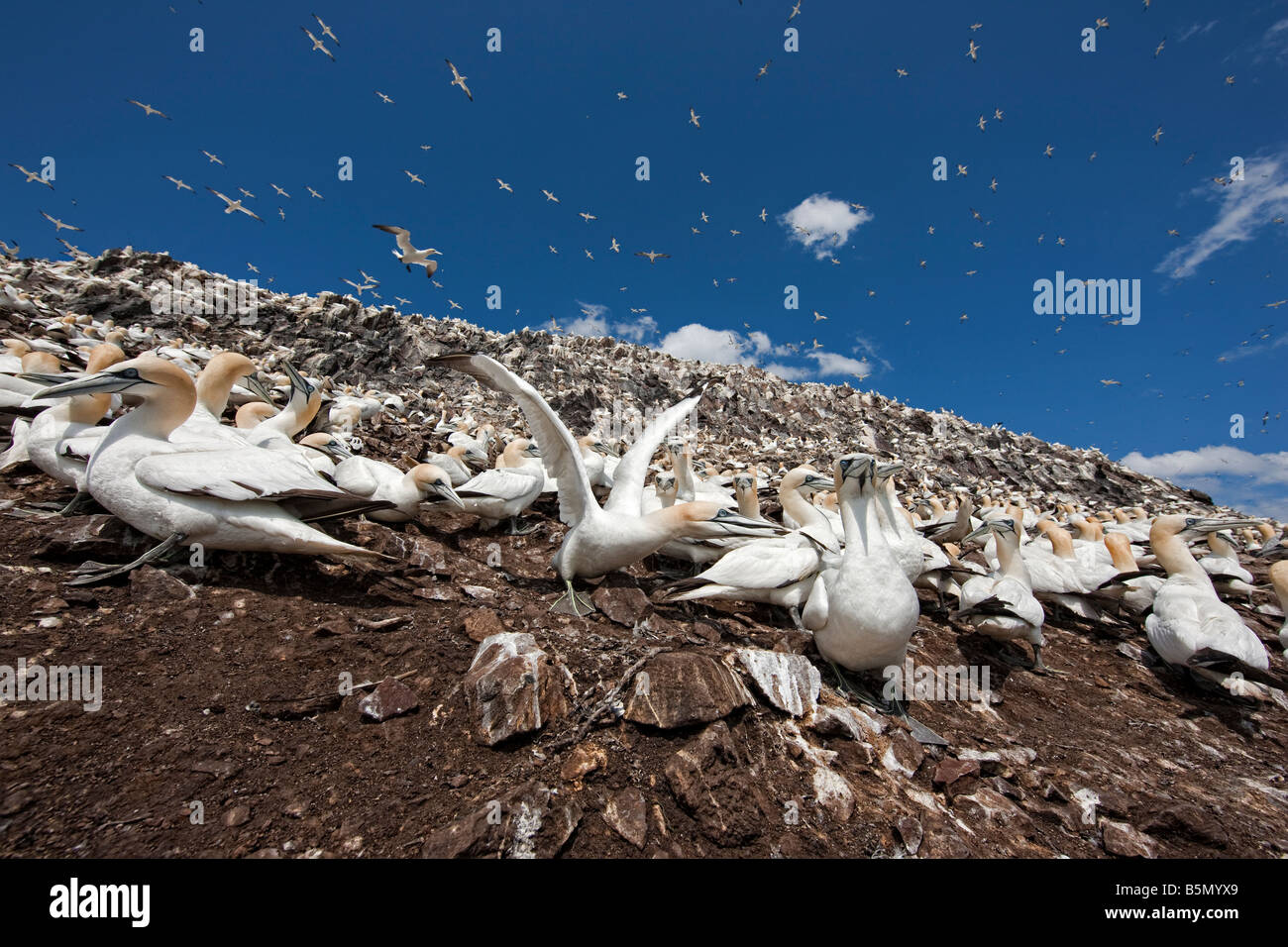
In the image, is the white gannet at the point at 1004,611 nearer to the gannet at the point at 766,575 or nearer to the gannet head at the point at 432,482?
the gannet at the point at 766,575

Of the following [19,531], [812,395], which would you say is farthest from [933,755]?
[812,395]

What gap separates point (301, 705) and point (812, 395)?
30721mm

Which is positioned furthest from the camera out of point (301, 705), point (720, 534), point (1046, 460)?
point (1046, 460)

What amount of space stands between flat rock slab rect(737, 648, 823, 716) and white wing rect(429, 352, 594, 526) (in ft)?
6.62

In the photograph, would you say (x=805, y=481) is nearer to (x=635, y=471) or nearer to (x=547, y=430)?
(x=635, y=471)

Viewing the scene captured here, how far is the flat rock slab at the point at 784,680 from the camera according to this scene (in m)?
3.06

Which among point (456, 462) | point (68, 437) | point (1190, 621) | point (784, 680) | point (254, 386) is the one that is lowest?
point (1190, 621)

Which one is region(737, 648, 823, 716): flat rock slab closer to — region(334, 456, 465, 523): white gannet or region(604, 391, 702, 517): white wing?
region(604, 391, 702, 517): white wing

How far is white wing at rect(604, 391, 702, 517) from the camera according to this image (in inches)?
199

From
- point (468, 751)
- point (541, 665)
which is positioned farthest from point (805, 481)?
point (468, 751)

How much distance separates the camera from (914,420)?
31.5 meters

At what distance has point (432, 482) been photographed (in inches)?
219

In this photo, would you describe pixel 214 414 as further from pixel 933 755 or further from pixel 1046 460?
pixel 1046 460

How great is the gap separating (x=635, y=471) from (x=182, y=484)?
3548 millimetres
